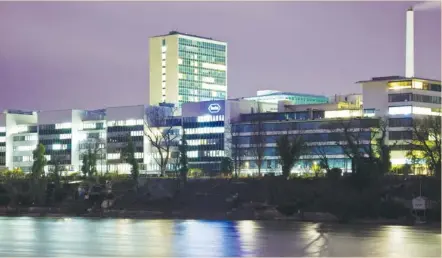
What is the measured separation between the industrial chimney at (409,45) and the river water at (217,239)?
61.5m

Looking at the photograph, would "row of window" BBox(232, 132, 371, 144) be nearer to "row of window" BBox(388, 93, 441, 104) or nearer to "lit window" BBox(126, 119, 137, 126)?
"row of window" BBox(388, 93, 441, 104)

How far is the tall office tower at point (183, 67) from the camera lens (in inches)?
7352

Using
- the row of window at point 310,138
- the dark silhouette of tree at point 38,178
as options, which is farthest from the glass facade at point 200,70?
the dark silhouette of tree at point 38,178

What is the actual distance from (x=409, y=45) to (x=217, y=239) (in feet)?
283

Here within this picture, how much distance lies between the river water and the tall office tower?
389 feet

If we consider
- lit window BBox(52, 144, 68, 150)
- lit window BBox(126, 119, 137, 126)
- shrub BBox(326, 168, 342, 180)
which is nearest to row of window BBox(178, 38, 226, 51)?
lit window BBox(52, 144, 68, 150)

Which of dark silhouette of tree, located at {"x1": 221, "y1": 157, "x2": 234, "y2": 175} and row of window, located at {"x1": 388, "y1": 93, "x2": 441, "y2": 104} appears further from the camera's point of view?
row of window, located at {"x1": 388, "y1": 93, "x2": 441, "y2": 104}

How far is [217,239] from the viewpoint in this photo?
5159 cm

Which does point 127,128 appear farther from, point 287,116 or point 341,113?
point 341,113

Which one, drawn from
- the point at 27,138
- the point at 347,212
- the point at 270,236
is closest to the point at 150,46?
the point at 27,138

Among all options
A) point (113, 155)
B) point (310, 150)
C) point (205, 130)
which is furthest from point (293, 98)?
point (310, 150)

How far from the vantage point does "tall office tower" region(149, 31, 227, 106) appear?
187 m

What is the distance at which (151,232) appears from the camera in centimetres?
5881

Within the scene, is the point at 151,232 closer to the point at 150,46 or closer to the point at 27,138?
the point at 27,138
